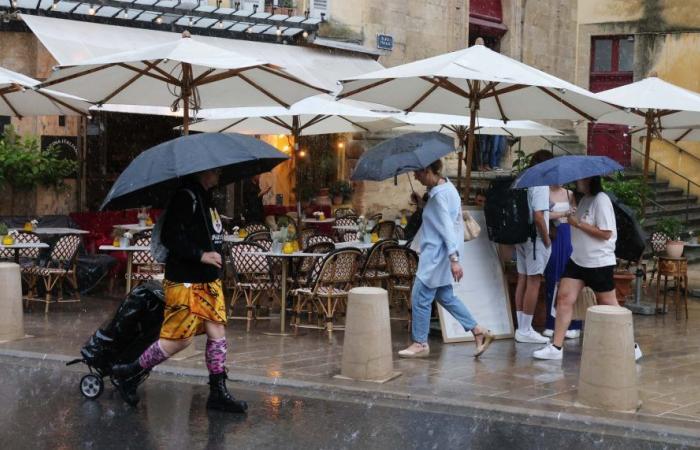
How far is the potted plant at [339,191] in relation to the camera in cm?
2112

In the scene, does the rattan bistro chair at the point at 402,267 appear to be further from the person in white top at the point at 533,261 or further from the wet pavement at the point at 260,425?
the wet pavement at the point at 260,425

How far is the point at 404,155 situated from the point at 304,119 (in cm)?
608

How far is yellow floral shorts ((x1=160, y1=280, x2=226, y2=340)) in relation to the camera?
24.1ft

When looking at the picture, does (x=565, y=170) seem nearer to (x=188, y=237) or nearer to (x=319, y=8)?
(x=188, y=237)

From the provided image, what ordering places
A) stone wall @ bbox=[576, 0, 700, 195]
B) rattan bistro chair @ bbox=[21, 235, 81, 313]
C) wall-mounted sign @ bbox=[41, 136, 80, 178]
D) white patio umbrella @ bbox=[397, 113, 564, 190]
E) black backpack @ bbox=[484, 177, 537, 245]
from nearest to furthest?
black backpack @ bbox=[484, 177, 537, 245], rattan bistro chair @ bbox=[21, 235, 81, 313], white patio umbrella @ bbox=[397, 113, 564, 190], wall-mounted sign @ bbox=[41, 136, 80, 178], stone wall @ bbox=[576, 0, 700, 195]

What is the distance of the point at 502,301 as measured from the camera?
36.2 feet

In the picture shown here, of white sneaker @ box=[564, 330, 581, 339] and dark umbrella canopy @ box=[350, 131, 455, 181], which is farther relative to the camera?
white sneaker @ box=[564, 330, 581, 339]

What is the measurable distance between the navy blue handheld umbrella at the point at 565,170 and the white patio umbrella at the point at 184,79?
3.00 meters

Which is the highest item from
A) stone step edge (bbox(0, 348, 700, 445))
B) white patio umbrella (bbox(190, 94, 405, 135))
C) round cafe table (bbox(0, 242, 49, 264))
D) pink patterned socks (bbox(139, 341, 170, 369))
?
white patio umbrella (bbox(190, 94, 405, 135))

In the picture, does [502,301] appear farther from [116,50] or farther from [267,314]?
[116,50]

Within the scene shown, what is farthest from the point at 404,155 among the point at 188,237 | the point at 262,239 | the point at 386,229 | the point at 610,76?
the point at 610,76

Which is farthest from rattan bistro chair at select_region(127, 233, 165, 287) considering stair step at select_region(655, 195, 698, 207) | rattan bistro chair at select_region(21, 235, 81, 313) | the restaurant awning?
stair step at select_region(655, 195, 698, 207)

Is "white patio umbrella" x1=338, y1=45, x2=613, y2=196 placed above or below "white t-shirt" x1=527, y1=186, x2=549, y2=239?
above

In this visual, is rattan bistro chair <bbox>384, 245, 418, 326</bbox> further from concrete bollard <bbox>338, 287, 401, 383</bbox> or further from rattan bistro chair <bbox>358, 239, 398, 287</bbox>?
concrete bollard <bbox>338, 287, 401, 383</bbox>
